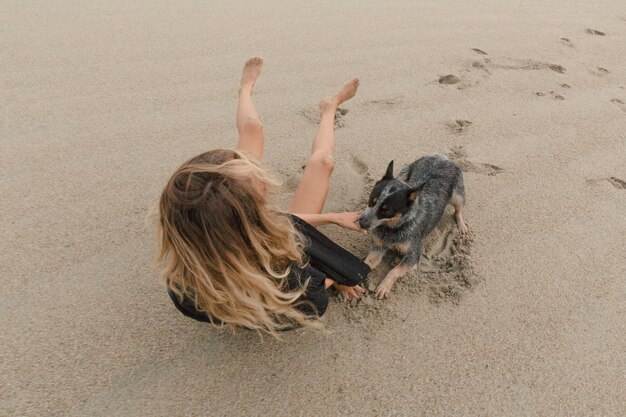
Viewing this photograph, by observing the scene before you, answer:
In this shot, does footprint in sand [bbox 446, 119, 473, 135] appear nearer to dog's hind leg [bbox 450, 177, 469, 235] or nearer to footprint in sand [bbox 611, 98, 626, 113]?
dog's hind leg [bbox 450, 177, 469, 235]

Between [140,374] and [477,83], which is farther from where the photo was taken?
[477,83]

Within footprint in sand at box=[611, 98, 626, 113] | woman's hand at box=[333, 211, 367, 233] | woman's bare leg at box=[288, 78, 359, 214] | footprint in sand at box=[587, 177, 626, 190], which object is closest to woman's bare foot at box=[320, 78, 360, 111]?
woman's bare leg at box=[288, 78, 359, 214]

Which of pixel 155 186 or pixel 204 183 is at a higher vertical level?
pixel 204 183

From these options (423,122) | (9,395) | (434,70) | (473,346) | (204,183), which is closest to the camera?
(204,183)

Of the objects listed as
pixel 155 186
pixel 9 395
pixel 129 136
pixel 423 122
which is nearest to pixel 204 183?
pixel 9 395

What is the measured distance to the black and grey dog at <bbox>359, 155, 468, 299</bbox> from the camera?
2562 mm

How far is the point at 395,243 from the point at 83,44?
3.46 m

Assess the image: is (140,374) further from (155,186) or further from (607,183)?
(607,183)

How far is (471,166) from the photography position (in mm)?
3410

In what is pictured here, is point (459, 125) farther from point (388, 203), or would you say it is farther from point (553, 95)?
point (388, 203)

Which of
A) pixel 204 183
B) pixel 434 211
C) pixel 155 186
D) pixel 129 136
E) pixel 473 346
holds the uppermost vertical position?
pixel 204 183

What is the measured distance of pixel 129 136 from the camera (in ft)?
10.8

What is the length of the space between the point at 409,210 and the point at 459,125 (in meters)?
1.48

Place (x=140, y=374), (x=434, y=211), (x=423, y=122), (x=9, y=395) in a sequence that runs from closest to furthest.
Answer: (x=9, y=395) < (x=140, y=374) < (x=434, y=211) < (x=423, y=122)
